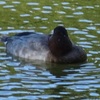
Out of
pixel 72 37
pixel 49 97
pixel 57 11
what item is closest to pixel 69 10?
pixel 57 11

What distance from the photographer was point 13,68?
57.3 ft

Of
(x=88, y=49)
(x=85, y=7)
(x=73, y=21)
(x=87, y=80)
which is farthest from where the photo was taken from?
(x=85, y=7)

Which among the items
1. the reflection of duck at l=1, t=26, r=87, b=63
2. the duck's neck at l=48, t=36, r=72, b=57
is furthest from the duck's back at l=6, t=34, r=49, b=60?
the duck's neck at l=48, t=36, r=72, b=57

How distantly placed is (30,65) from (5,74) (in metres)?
1.50

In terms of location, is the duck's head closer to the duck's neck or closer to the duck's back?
the duck's neck

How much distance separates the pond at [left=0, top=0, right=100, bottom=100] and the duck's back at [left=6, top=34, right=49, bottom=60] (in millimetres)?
308

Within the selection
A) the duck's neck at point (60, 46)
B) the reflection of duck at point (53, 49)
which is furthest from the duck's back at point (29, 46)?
the duck's neck at point (60, 46)

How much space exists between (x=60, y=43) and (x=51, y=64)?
648mm

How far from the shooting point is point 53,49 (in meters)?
18.9

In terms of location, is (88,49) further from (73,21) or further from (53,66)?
(73,21)

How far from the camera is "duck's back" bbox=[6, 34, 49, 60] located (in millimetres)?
19000

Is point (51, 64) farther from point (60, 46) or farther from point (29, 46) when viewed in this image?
point (29, 46)

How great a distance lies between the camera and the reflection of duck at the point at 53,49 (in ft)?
61.3

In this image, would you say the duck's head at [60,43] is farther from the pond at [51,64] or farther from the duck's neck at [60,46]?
the pond at [51,64]
